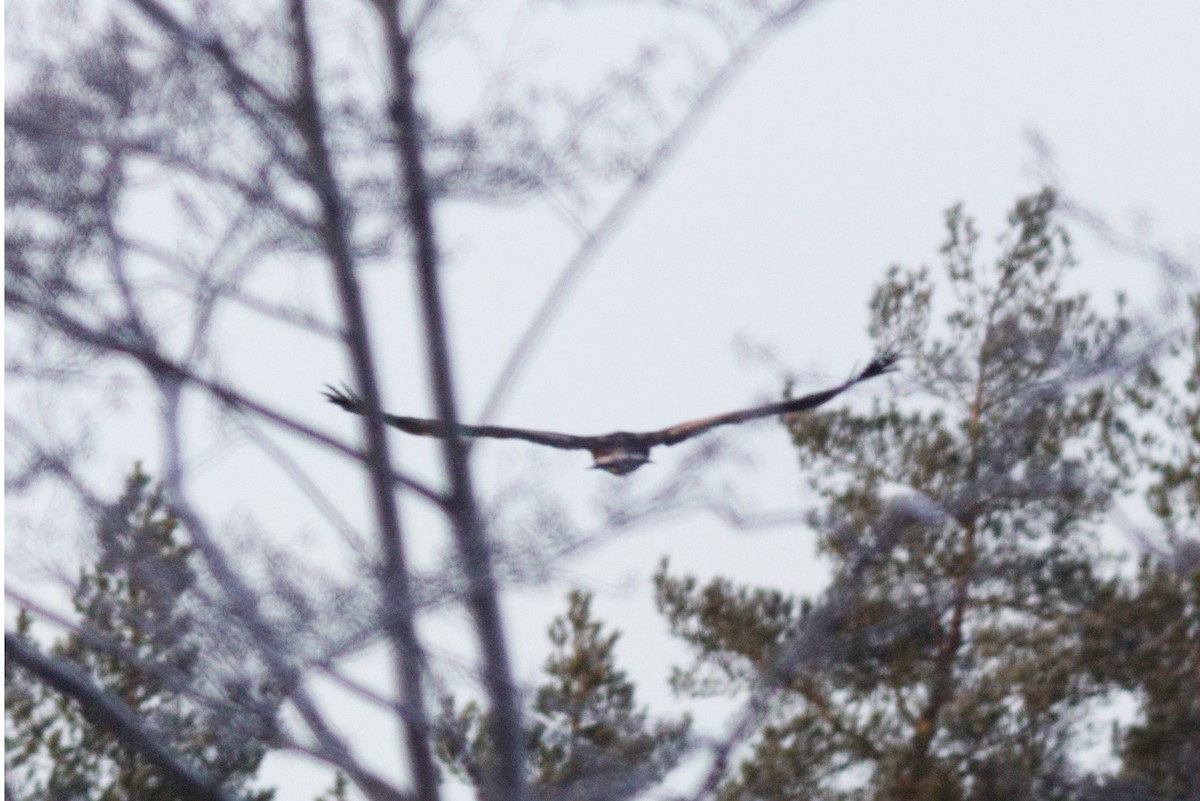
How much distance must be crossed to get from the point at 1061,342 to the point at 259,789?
329cm

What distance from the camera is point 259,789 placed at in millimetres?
A: 4926

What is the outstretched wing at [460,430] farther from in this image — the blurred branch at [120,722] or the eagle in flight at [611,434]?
the blurred branch at [120,722]

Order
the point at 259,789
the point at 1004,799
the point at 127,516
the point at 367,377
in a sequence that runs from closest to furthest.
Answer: the point at 367,377 < the point at 127,516 < the point at 259,789 < the point at 1004,799

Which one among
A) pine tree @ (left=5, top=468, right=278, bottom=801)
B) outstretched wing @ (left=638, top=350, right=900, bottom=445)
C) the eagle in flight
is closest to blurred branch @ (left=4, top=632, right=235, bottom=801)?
pine tree @ (left=5, top=468, right=278, bottom=801)

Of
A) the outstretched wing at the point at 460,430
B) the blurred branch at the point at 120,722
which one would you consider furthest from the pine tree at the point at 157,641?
the outstretched wing at the point at 460,430

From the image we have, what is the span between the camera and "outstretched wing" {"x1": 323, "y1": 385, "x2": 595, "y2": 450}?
3613 millimetres

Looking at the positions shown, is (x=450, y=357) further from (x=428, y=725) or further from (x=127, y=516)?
(x=127, y=516)

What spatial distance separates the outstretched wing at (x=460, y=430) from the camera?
11.9 feet

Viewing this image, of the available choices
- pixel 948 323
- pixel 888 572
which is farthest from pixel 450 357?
pixel 948 323

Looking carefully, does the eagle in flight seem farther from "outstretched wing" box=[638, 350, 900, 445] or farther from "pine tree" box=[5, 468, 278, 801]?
"pine tree" box=[5, 468, 278, 801]

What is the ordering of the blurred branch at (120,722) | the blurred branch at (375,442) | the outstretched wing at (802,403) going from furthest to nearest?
1. the outstretched wing at (802,403)
2. the blurred branch at (120,722)
3. the blurred branch at (375,442)

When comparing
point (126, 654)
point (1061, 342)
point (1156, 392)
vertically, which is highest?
point (1156, 392)

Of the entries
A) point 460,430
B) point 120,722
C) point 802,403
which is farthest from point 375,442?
point 802,403

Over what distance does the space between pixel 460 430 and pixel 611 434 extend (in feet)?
1.19
